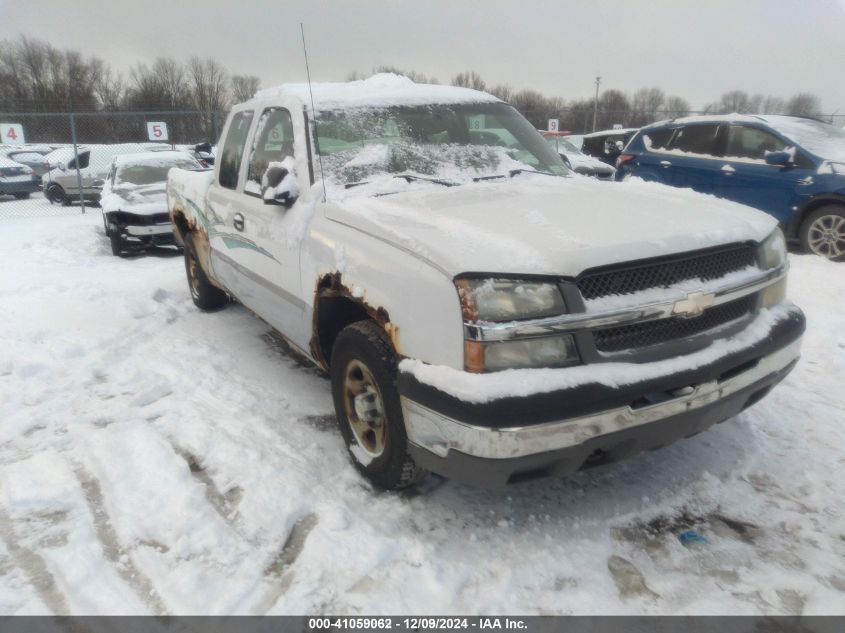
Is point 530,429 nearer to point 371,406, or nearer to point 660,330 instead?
point 660,330

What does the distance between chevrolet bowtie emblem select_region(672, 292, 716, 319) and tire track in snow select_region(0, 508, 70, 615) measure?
2.58m

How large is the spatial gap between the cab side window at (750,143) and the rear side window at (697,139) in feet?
0.74

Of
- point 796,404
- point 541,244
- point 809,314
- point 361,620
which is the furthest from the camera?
point 809,314

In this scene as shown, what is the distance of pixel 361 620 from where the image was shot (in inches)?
86.4

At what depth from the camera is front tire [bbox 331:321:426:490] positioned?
8.46 feet

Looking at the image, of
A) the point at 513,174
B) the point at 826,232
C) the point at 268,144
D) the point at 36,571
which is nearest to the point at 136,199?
the point at 268,144

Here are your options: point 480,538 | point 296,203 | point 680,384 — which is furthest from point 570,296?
point 296,203

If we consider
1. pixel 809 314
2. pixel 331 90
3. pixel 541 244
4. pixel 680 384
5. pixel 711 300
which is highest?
pixel 331 90

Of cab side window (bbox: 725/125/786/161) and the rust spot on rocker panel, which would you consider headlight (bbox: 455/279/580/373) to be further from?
cab side window (bbox: 725/125/786/161)

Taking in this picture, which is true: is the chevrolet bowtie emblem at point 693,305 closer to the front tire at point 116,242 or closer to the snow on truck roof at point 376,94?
the snow on truck roof at point 376,94

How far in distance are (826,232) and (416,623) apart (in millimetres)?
7232

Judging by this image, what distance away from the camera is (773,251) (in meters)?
2.93

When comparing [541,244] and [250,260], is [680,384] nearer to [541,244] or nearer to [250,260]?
[541,244]

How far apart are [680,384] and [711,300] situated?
399 millimetres
